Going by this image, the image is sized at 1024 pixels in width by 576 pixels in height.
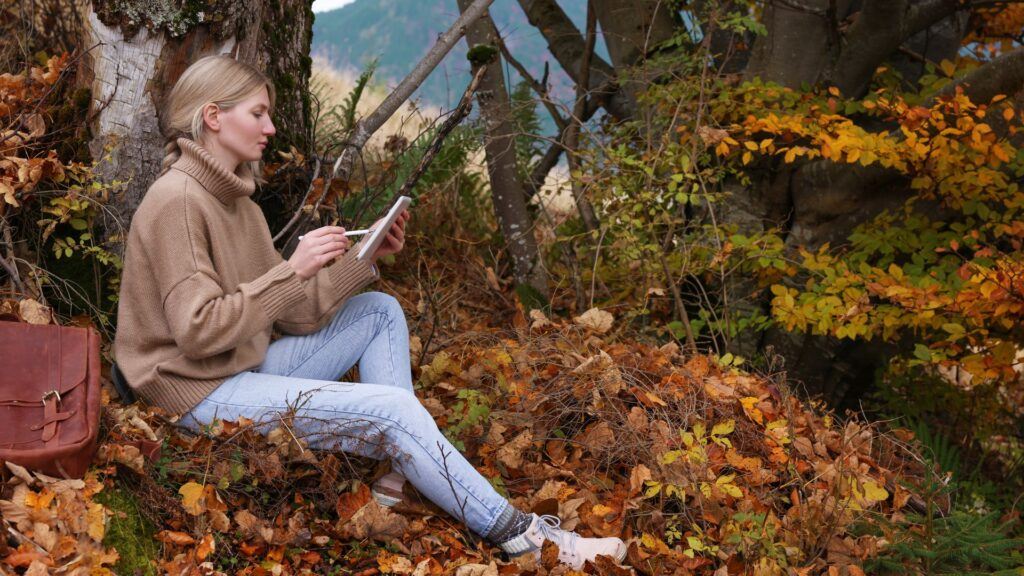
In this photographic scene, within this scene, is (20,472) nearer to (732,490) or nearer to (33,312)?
(33,312)

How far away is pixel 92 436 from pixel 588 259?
12.0ft

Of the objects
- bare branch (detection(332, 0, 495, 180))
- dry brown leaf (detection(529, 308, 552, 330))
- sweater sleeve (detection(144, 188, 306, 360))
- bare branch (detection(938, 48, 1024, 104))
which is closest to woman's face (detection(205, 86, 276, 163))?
sweater sleeve (detection(144, 188, 306, 360))

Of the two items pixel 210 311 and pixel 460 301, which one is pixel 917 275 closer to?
pixel 460 301

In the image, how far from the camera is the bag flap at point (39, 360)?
2.66 meters

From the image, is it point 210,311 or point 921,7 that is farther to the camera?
point 921,7

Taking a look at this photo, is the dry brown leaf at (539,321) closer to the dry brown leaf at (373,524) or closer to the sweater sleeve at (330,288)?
the sweater sleeve at (330,288)

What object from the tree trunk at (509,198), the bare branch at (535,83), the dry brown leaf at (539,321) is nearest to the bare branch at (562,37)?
the bare branch at (535,83)

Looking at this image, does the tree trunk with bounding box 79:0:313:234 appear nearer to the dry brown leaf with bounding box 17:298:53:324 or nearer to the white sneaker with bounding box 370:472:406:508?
the dry brown leaf with bounding box 17:298:53:324

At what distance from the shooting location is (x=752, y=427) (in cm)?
386

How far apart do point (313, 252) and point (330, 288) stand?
0.37 m

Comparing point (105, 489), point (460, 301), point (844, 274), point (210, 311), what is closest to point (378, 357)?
point (210, 311)

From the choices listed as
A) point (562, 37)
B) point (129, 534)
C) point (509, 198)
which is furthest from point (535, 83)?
point (129, 534)

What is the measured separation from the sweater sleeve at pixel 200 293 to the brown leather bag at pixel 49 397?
10.6 inches

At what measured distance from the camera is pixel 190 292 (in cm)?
288
